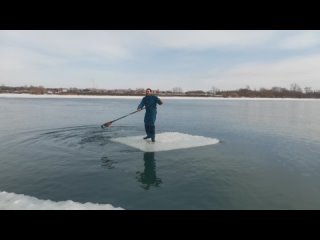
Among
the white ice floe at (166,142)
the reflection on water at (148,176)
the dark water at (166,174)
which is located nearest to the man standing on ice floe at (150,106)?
the white ice floe at (166,142)

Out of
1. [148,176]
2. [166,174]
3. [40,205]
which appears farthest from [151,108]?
[40,205]

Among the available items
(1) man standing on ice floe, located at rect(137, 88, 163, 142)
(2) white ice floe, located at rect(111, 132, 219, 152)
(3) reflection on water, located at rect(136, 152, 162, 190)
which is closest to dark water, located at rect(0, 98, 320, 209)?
(3) reflection on water, located at rect(136, 152, 162, 190)

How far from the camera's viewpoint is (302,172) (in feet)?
21.3

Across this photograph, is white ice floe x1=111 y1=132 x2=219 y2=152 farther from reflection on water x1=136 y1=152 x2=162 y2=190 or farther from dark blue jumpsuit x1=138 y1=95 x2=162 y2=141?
reflection on water x1=136 y1=152 x2=162 y2=190

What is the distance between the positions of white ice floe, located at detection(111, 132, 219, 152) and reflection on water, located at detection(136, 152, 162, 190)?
1425mm

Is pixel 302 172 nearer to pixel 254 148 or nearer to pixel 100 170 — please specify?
pixel 254 148

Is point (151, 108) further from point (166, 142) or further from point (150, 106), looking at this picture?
point (166, 142)

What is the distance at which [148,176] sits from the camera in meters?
5.99

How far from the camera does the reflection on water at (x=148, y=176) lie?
550cm

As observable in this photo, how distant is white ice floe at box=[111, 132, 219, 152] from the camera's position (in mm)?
8896

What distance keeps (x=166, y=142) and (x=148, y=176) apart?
148 inches

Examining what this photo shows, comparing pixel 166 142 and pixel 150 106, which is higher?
pixel 150 106

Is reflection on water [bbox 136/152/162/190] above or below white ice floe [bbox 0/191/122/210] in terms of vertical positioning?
below
